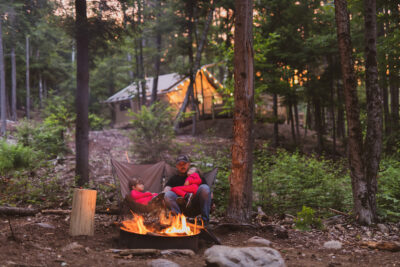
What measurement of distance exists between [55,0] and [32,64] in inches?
756

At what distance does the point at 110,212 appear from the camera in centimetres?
568

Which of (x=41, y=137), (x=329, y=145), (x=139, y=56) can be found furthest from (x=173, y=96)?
(x=41, y=137)

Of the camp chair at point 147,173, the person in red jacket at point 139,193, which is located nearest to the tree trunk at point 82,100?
the camp chair at point 147,173

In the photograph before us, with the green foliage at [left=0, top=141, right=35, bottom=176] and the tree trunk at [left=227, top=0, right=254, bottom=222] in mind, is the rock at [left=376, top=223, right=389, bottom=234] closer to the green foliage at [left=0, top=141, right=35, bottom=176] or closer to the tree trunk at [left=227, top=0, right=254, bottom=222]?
the tree trunk at [left=227, top=0, right=254, bottom=222]

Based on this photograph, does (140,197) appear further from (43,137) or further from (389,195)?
(43,137)

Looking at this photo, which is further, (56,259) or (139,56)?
(139,56)

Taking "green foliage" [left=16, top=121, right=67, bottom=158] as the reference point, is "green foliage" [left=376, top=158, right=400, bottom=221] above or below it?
below

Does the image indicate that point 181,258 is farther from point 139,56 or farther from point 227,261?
point 139,56

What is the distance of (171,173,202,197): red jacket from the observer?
4.61 m

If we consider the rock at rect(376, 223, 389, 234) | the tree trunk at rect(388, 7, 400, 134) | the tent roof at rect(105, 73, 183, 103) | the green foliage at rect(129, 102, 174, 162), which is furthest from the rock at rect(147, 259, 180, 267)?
the tent roof at rect(105, 73, 183, 103)

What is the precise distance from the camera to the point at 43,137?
918 cm

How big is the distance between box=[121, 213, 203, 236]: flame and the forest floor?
234mm

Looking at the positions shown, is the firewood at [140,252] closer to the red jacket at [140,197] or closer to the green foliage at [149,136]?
the red jacket at [140,197]

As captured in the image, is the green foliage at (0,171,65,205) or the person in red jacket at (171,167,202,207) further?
the green foliage at (0,171,65,205)
